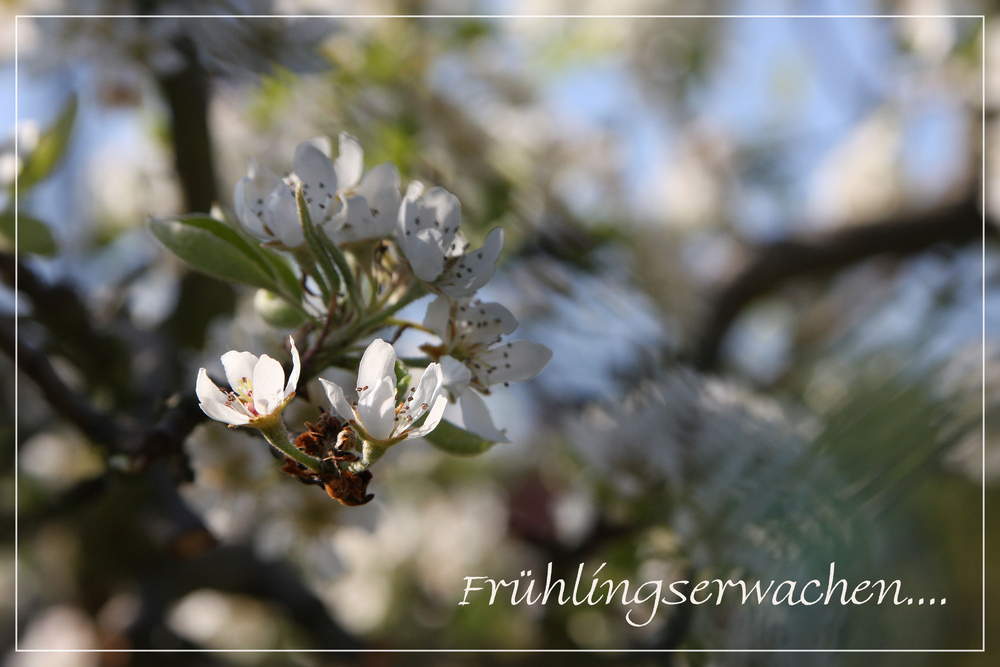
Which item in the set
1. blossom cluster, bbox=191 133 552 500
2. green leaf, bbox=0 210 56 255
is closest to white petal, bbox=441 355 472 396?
blossom cluster, bbox=191 133 552 500

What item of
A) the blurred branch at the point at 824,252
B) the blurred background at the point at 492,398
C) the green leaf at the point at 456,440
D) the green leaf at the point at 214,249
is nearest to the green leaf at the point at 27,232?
the blurred background at the point at 492,398

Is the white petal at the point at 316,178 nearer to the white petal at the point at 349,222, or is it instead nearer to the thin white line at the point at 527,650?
the white petal at the point at 349,222

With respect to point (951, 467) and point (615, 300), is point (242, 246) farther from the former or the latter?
point (615, 300)

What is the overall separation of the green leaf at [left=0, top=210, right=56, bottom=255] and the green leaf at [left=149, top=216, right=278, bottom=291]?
18 cm

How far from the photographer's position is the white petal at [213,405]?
0.71ft

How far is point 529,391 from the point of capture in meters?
0.62

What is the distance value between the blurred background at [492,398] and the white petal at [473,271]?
0.12 metres

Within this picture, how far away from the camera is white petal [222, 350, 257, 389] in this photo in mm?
226

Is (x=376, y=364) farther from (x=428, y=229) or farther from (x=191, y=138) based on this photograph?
(x=191, y=138)

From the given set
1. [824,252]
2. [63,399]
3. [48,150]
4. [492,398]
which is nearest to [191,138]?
[48,150]

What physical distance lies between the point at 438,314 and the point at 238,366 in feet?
0.24

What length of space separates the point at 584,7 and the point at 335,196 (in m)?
1.47

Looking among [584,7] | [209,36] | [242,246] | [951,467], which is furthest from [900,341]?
[584,7]

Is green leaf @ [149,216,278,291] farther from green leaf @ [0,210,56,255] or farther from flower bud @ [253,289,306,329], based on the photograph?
green leaf @ [0,210,56,255]
